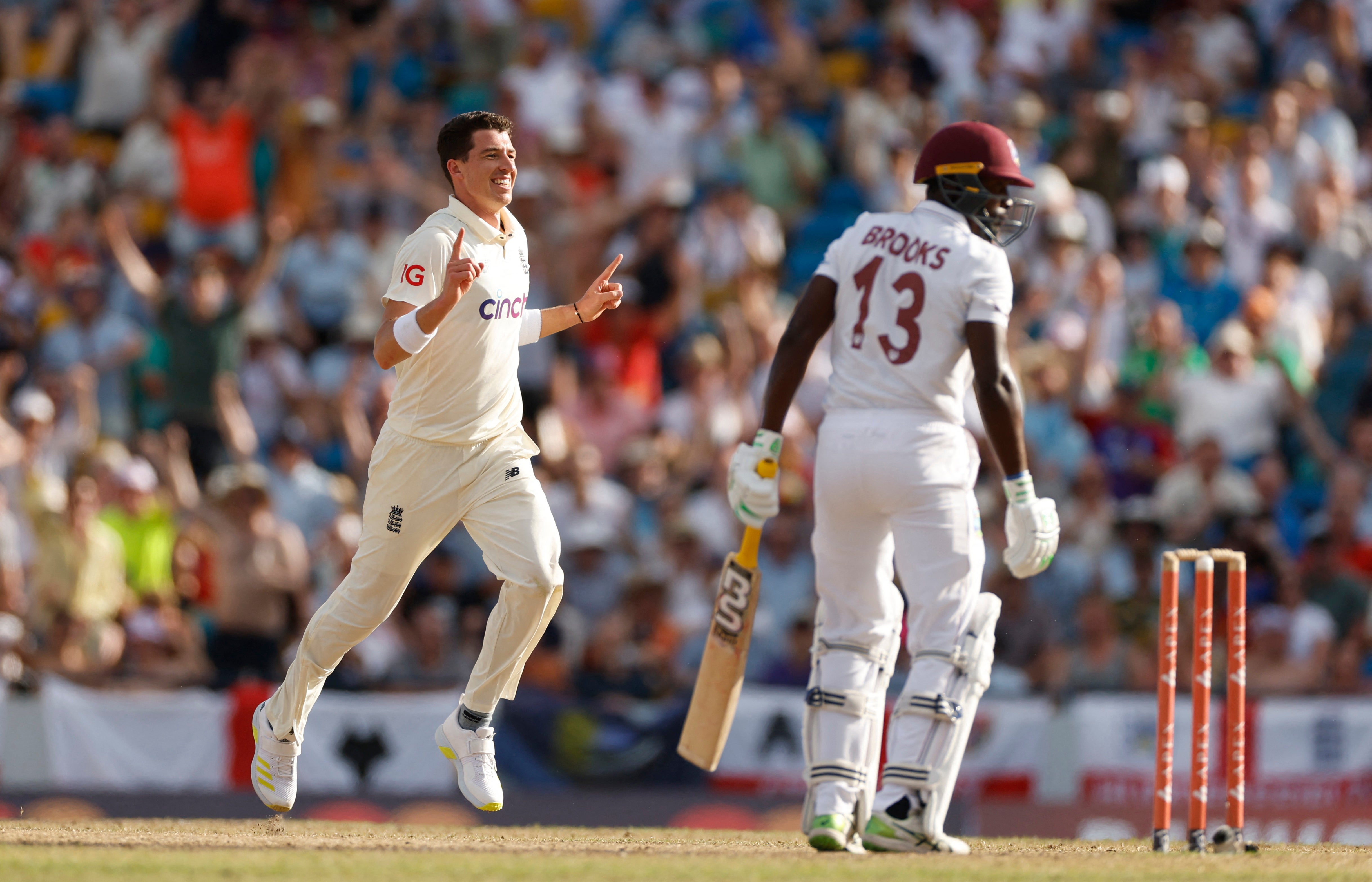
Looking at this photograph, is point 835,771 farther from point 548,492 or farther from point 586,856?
point 548,492

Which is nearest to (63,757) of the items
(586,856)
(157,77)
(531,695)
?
(531,695)

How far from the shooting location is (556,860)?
247 inches

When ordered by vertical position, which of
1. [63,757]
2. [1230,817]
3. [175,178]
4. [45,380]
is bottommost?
[63,757]

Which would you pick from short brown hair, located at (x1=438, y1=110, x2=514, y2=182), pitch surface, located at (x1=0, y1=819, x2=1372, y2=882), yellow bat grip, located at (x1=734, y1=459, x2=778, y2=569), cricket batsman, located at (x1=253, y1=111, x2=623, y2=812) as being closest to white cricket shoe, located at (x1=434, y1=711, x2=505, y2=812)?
cricket batsman, located at (x1=253, y1=111, x2=623, y2=812)

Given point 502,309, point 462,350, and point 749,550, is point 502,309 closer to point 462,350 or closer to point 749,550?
point 462,350

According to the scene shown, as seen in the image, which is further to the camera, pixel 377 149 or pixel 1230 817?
pixel 377 149

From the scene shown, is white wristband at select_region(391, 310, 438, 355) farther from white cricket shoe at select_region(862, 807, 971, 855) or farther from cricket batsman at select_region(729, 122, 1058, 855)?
white cricket shoe at select_region(862, 807, 971, 855)

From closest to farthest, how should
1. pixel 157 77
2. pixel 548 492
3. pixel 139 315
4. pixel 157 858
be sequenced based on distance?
1. pixel 157 858
2. pixel 548 492
3. pixel 139 315
4. pixel 157 77

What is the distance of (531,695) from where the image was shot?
1093 cm

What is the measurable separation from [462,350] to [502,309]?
0.75 ft

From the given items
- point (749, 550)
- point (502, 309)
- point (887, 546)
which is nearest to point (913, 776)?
point (887, 546)

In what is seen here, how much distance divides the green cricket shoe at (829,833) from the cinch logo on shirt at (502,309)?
2.23 m

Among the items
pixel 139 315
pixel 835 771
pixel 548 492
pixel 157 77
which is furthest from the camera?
pixel 157 77

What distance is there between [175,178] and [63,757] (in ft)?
19.6
